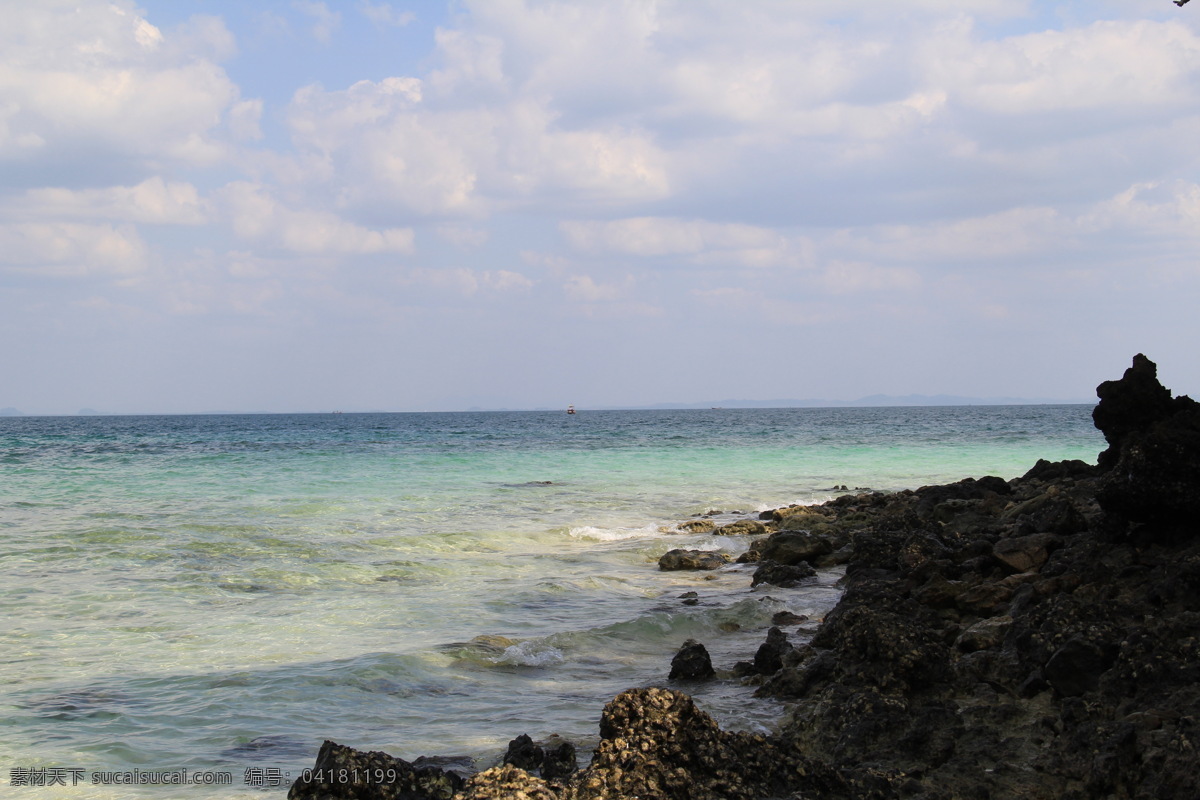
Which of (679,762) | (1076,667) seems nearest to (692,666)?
(1076,667)

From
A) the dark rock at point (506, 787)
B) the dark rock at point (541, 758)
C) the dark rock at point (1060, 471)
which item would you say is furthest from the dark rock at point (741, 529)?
the dark rock at point (506, 787)

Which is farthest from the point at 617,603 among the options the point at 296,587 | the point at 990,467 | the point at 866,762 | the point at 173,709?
the point at 990,467

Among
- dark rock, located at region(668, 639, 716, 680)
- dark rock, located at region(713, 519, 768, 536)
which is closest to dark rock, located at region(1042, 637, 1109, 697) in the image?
dark rock, located at region(668, 639, 716, 680)

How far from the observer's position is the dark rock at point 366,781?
4402mm

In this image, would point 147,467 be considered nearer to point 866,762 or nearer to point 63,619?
point 63,619

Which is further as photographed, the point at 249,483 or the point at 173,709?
the point at 249,483

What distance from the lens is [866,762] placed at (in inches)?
190

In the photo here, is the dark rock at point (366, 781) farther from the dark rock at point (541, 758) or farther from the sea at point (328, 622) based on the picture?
the sea at point (328, 622)

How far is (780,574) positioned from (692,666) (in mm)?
4606

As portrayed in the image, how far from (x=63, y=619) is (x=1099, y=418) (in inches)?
435

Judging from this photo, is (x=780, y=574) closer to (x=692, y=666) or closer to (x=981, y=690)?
(x=692, y=666)

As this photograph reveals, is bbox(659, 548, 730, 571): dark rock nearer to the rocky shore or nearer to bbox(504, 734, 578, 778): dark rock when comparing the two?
the rocky shore

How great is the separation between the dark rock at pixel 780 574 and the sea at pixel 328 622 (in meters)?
0.22

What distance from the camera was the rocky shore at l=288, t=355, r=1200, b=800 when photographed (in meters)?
4.19
